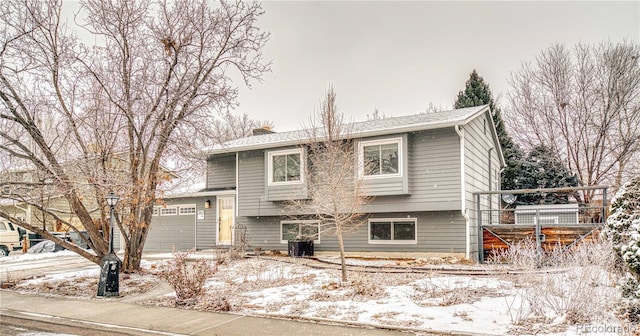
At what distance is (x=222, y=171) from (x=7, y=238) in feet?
36.3

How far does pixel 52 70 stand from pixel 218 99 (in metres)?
4.41

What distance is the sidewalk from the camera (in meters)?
6.96

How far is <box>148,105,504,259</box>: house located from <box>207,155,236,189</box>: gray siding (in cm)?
94

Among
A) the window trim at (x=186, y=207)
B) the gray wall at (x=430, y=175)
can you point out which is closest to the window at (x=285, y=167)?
the gray wall at (x=430, y=175)

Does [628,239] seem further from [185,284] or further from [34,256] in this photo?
[34,256]

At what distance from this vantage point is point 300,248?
55.1ft

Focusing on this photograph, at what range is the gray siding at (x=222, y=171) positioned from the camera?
20844mm

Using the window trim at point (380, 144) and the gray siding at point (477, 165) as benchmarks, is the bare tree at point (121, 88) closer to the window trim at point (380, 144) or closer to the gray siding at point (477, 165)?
the window trim at point (380, 144)

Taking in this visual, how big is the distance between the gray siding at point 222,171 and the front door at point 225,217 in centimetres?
69

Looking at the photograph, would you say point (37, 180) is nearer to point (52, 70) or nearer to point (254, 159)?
point (52, 70)

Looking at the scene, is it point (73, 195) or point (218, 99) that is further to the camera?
point (218, 99)

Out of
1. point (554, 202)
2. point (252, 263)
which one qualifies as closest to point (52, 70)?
point (252, 263)

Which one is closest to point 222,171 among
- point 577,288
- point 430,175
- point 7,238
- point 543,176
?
point 430,175

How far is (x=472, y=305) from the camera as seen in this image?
311 inches
